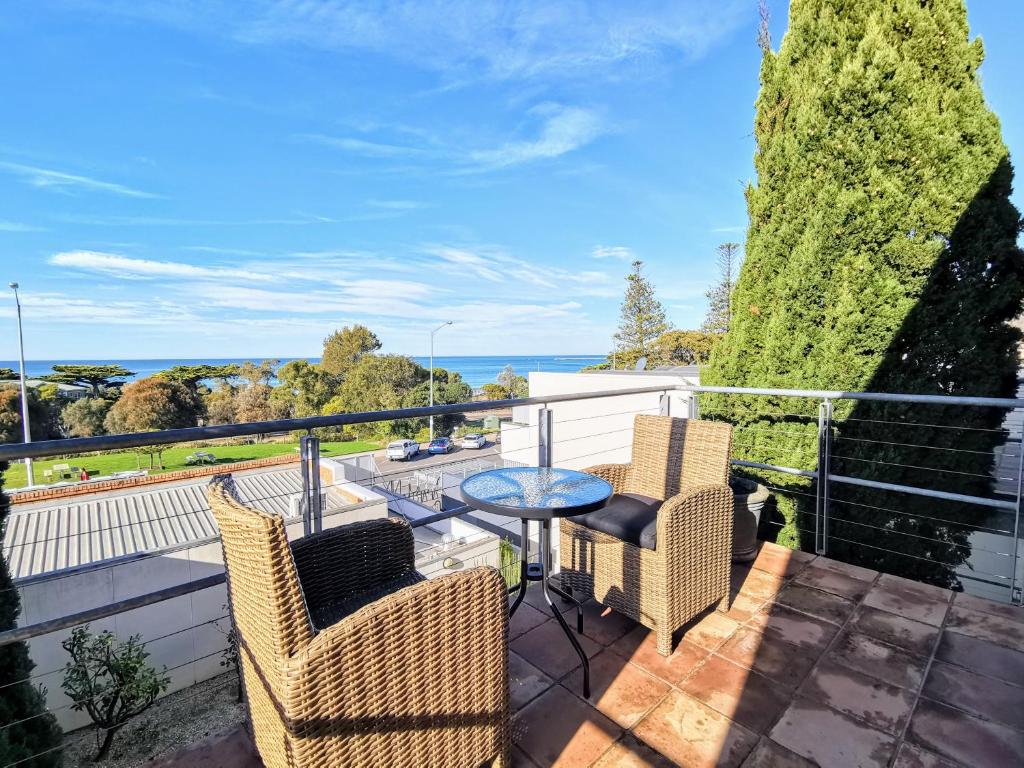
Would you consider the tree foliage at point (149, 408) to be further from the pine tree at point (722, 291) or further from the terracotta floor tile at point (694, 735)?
the pine tree at point (722, 291)

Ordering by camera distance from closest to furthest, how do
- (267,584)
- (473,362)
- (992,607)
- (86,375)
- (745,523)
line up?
(267,584) < (992,607) < (745,523) < (86,375) < (473,362)

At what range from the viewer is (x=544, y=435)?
2594 millimetres

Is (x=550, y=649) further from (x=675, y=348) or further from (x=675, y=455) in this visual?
(x=675, y=348)

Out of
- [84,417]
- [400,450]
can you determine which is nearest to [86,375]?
[84,417]

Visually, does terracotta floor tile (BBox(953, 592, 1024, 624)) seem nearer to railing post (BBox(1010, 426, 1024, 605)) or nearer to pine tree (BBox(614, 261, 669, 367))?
railing post (BBox(1010, 426, 1024, 605))

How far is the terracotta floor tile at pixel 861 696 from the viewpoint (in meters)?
1.57

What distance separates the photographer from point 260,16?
7.48m

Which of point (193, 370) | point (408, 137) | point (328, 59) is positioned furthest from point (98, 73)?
point (193, 370)

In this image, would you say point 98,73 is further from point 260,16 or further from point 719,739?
point 719,739

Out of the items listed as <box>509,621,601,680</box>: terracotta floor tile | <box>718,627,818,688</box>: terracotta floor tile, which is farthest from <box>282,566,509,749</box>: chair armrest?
<box>718,627,818,688</box>: terracotta floor tile

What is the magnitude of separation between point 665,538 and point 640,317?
2792cm

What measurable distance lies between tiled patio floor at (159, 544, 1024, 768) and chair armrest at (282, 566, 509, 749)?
1.39 ft

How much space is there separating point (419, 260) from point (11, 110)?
25036 mm

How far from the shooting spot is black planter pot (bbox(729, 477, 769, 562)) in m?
2.71
